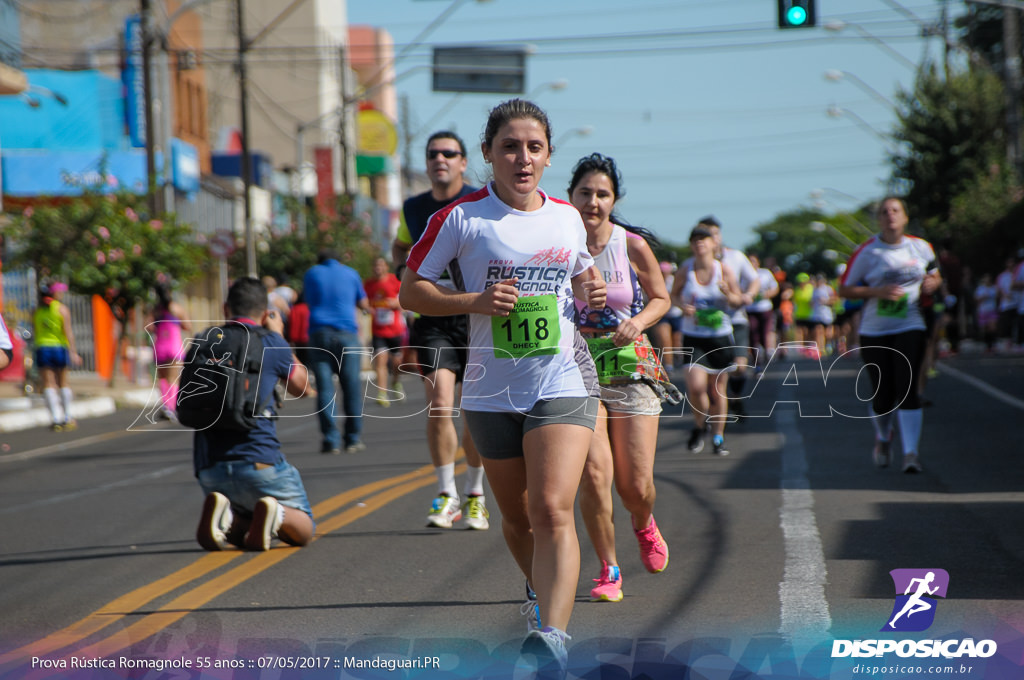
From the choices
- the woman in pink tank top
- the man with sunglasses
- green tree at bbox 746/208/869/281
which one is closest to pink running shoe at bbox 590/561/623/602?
the man with sunglasses

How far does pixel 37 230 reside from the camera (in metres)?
22.6

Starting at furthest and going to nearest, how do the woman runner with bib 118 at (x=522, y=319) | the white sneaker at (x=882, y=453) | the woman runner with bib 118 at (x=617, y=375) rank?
the white sneaker at (x=882, y=453), the woman runner with bib 118 at (x=617, y=375), the woman runner with bib 118 at (x=522, y=319)

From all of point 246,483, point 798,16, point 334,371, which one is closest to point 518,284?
point 246,483

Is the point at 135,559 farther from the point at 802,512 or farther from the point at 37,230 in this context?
the point at 37,230

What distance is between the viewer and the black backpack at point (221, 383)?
23.5 feet

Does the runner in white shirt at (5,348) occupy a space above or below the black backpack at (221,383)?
above

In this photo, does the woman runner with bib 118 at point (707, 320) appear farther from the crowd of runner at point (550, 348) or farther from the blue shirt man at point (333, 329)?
the blue shirt man at point (333, 329)

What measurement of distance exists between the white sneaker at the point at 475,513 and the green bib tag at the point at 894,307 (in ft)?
11.8

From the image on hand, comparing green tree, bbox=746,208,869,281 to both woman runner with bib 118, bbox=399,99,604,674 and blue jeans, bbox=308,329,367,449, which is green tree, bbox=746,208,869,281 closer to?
blue jeans, bbox=308,329,367,449

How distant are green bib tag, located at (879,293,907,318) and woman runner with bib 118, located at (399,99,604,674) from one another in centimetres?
554

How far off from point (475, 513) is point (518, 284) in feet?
11.7

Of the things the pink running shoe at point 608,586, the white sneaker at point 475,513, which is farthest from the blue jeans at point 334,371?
the pink running shoe at point 608,586

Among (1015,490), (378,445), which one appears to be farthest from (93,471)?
(1015,490)

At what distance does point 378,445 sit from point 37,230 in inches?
455
